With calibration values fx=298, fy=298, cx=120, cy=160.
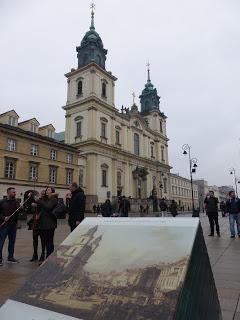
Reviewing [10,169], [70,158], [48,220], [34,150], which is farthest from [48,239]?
[70,158]

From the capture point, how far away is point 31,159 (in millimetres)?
35250

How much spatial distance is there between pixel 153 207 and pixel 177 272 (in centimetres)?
5247

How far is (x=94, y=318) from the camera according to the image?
6.43 ft

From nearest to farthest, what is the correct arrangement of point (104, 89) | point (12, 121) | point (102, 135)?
1. point (12, 121)
2. point (102, 135)
3. point (104, 89)

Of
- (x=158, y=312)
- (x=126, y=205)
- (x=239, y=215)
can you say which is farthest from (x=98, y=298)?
(x=126, y=205)

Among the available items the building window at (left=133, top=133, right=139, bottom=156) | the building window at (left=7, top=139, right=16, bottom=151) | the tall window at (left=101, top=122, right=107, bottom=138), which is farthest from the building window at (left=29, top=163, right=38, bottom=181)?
the building window at (left=133, top=133, right=139, bottom=156)

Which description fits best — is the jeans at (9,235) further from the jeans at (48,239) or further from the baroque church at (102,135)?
the baroque church at (102,135)

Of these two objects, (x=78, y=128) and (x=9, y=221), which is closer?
(x=9, y=221)

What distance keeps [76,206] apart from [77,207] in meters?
0.04

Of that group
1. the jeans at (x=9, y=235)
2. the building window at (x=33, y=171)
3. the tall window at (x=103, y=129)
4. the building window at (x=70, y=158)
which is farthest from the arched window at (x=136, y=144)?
the jeans at (x=9, y=235)

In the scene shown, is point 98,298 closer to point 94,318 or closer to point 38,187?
point 94,318

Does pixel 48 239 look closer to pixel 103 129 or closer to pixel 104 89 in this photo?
pixel 103 129

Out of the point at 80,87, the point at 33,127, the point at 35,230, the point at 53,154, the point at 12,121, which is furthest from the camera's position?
the point at 80,87

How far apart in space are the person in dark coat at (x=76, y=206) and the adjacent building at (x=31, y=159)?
26.4m
